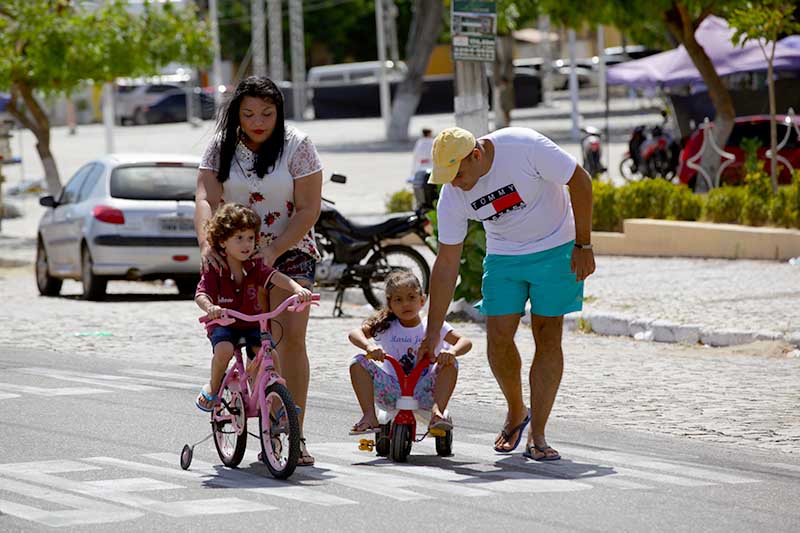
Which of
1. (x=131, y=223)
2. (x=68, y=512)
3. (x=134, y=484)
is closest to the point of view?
(x=68, y=512)

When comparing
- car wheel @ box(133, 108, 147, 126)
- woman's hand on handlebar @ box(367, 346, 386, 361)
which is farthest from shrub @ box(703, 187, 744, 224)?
car wheel @ box(133, 108, 147, 126)

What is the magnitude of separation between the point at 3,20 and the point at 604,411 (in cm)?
1726

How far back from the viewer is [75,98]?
73.2 metres

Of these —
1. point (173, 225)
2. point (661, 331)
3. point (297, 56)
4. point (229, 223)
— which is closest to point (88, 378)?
point (229, 223)

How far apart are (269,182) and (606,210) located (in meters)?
13.4

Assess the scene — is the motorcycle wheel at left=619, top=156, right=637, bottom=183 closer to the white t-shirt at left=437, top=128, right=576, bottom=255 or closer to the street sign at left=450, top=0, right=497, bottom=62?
the street sign at left=450, top=0, right=497, bottom=62

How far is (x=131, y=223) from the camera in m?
16.7

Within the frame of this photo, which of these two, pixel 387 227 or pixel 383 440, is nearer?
pixel 383 440

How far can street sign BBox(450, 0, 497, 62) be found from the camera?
49.7ft

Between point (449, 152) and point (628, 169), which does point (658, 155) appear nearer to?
point (628, 169)

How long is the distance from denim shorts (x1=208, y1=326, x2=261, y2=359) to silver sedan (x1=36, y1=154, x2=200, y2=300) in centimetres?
926

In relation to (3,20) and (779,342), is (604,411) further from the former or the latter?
(3,20)

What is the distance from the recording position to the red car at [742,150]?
81.7ft

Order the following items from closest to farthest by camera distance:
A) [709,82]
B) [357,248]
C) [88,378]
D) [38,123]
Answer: [88,378]
[357,248]
[709,82]
[38,123]
